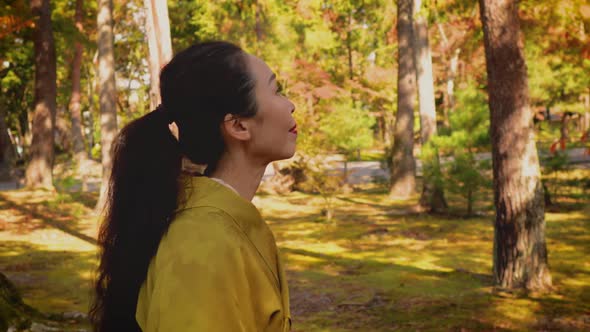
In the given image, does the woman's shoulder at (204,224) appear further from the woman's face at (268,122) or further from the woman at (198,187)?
the woman's face at (268,122)

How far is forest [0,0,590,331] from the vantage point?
8148 millimetres

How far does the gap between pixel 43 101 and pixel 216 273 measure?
791 inches

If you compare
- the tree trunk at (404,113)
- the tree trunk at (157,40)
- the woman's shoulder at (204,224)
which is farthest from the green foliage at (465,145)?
the woman's shoulder at (204,224)

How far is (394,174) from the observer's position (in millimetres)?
19906

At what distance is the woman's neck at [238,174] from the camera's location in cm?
147

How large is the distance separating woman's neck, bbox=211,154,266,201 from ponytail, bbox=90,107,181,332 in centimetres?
10

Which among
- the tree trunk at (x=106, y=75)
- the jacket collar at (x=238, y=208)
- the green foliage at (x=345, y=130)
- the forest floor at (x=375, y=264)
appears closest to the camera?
the jacket collar at (x=238, y=208)

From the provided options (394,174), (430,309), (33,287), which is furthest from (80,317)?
(394,174)

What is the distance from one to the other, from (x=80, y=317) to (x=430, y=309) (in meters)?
3.82

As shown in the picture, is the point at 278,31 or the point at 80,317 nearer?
the point at 80,317

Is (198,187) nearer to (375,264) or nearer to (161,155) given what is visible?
(161,155)

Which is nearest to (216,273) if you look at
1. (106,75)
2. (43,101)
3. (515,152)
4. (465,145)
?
(515,152)

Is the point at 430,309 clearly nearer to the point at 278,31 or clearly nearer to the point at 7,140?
the point at 7,140

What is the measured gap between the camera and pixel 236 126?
1455 mm
